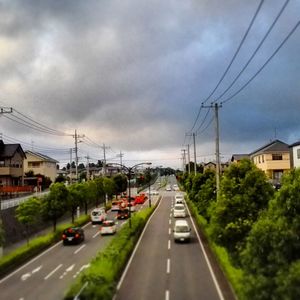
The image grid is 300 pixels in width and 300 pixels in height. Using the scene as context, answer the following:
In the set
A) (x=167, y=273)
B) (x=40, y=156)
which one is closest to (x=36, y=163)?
(x=40, y=156)

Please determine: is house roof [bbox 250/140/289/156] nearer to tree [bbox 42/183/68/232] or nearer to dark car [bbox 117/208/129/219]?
dark car [bbox 117/208/129/219]

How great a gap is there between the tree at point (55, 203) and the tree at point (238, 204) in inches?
1017

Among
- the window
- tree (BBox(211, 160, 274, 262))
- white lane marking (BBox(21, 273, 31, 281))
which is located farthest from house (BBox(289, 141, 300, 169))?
white lane marking (BBox(21, 273, 31, 281))

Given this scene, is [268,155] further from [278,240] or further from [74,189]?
[278,240]

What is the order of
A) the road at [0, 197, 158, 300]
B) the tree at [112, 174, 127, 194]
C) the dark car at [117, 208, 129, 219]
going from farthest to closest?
the tree at [112, 174, 127, 194] < the dark car at [117, 208, 129, 219] < the road at [0, 197, 158, 300]

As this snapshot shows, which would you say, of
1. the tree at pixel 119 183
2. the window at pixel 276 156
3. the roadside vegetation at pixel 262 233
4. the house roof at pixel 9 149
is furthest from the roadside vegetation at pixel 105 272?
the tree at pixel 119 183

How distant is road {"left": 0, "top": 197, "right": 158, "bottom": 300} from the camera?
24402mm

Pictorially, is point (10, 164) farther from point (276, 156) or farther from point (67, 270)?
Result: point (67, 270)

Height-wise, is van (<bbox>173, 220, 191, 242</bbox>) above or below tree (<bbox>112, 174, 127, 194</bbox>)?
below

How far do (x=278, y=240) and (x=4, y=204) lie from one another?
35573 mm

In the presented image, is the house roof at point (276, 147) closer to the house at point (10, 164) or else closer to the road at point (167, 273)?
the road at point (167, 273)

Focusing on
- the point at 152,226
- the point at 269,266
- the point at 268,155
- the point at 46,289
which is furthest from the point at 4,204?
the point at 268,155

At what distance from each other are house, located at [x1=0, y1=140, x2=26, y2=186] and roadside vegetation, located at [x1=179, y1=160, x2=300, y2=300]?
48982mm

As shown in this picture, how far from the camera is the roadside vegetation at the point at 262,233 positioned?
13.0 m
